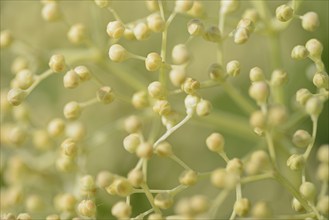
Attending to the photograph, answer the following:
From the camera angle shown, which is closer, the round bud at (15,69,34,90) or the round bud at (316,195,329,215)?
the round bud at (316,195,329,215)

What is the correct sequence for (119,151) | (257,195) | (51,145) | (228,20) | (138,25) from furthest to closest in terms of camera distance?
(119,151) → (257,195) → (51,145) → (228,20) → (138,25)

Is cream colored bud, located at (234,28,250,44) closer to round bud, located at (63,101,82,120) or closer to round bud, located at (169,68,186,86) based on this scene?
round bud, located at (169,68,186,86)

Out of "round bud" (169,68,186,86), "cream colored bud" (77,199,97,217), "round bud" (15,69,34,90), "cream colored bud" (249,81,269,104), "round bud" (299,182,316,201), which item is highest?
"round bud" (15,69,34,90)

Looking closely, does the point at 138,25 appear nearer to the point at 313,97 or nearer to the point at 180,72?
the point at 180,72

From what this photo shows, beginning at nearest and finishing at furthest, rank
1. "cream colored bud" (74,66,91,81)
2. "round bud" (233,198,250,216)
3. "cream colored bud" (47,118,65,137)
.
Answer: "round bud" (233,198,250,216), "cream colored bud" (74,66,91,81), "cream colored bud" (47,118,65,137)

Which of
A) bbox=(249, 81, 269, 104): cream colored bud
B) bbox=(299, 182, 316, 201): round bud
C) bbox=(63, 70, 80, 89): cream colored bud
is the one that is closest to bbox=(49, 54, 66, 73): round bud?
bbox=(63, 70, 80, 89): cream colored bud

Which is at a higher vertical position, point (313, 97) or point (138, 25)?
point (138, 25)

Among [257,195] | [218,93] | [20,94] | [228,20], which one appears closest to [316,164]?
[257,195]

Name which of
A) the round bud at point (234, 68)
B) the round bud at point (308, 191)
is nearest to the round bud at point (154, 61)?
the round bud at point (234, 68)

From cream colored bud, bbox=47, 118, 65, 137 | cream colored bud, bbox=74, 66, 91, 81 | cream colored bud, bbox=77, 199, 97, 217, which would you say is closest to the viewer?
cream colored bud, bbox=77, 199, 97, 217

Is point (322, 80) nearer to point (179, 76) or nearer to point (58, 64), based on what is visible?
point (179, 76)

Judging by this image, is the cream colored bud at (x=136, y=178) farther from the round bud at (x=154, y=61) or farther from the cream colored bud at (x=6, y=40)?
the cream colored bud at (x=6, y=40)
